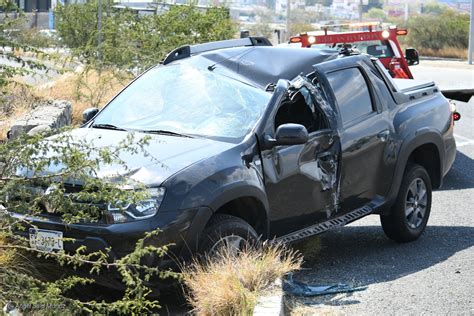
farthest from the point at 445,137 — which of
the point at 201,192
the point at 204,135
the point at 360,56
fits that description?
the point at 201,192

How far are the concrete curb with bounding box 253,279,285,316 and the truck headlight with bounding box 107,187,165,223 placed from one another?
2.98 feet

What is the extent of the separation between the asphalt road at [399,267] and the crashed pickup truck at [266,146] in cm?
38

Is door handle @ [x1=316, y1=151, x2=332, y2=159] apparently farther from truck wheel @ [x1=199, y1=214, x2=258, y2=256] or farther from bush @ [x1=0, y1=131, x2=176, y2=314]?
bush @ [x1=0, y1=131, x2=176, y2=314]

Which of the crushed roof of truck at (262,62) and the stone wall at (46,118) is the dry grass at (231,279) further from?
the stone wall at (46,118)

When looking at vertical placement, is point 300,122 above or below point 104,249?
above

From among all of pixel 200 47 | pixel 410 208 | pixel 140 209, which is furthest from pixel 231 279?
pixel 410 208

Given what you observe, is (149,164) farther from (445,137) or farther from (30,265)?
(445,137)

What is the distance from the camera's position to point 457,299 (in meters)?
6.92

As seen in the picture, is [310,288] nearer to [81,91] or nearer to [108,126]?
[108,126]

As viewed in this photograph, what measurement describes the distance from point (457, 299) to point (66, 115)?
596 cm

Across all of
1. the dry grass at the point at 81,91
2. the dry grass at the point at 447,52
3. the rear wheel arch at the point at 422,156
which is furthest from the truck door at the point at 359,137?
the dry grass at the point at 447,52

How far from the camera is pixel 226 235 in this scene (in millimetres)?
6277

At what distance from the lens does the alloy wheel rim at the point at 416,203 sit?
8.61 meters

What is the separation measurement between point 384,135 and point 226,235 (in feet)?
8.20
